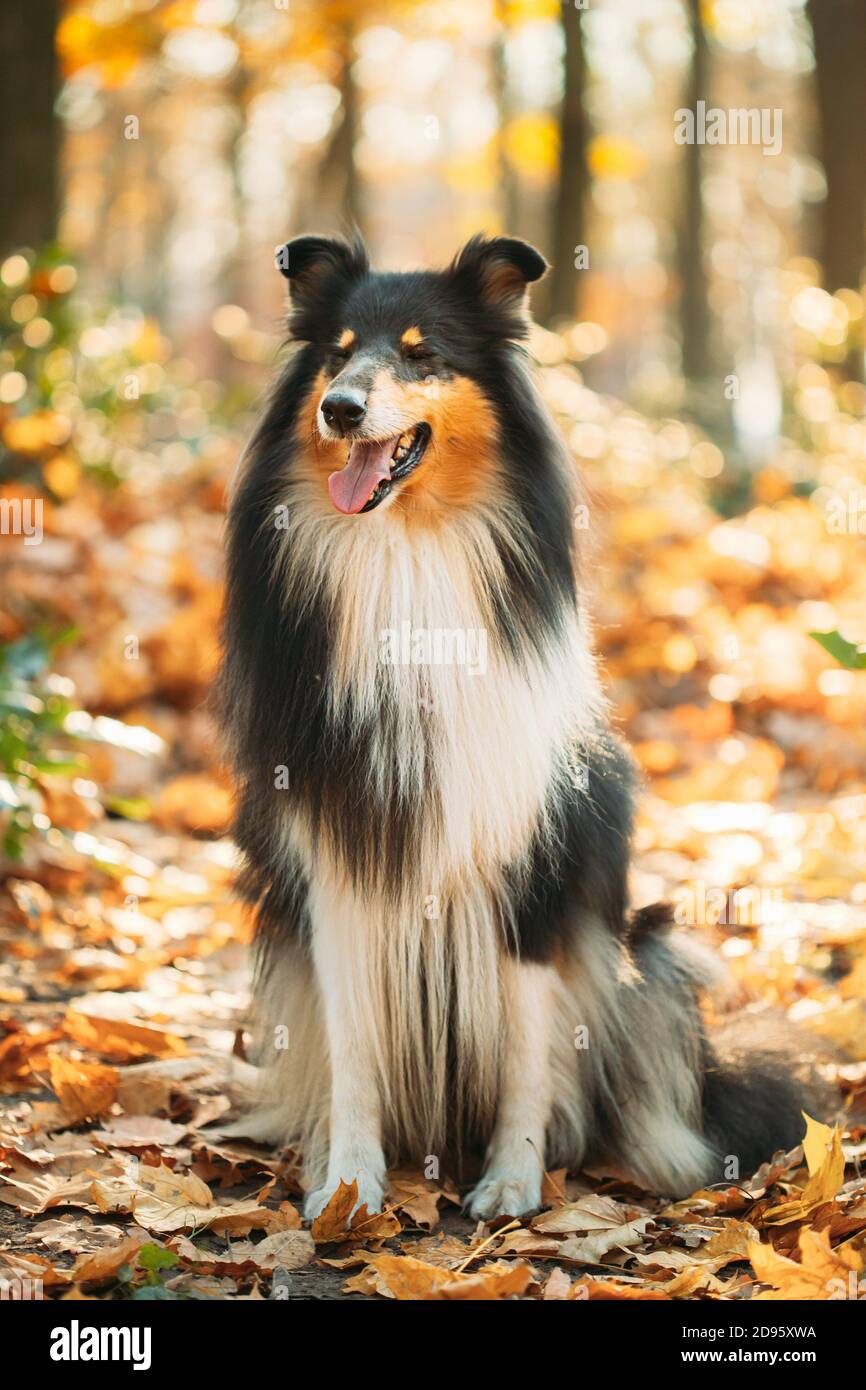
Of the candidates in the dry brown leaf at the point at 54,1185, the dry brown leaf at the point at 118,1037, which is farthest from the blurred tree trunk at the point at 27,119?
the dry brown leaf at the point at 54,1185

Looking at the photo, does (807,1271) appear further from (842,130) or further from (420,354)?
(842,130)

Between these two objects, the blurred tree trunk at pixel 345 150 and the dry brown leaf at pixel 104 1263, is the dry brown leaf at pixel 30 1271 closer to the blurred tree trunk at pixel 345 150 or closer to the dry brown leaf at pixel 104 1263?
the dry brown leaf at pixel 104 1263

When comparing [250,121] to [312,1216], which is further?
[250,121]

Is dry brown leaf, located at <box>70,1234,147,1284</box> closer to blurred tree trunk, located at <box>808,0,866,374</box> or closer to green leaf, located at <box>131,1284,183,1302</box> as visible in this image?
green leaf, located at <box>131,1284,183,1302</box>

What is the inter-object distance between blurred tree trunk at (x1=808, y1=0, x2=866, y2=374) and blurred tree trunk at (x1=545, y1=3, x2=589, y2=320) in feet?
6.69

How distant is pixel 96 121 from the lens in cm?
2703

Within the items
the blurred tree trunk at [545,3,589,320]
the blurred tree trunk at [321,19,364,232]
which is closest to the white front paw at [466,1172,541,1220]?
the blurred tree trunk at [545,3,589,320]

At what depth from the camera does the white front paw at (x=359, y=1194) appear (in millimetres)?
3346

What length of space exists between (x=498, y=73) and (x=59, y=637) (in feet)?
54.4

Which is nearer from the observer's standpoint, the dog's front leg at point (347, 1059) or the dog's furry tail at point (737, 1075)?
the dog's front leg at point (347, 1059)

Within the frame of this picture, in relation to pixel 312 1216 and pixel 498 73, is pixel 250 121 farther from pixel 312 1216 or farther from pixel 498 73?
pixel 312 1216

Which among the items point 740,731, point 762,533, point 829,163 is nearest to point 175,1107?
point 740,731

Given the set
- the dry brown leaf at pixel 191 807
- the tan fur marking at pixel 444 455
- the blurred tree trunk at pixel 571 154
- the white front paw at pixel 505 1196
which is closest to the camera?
the white front paw at pixel 505 1196

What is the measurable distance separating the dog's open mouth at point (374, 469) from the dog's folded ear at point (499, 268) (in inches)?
18.5
